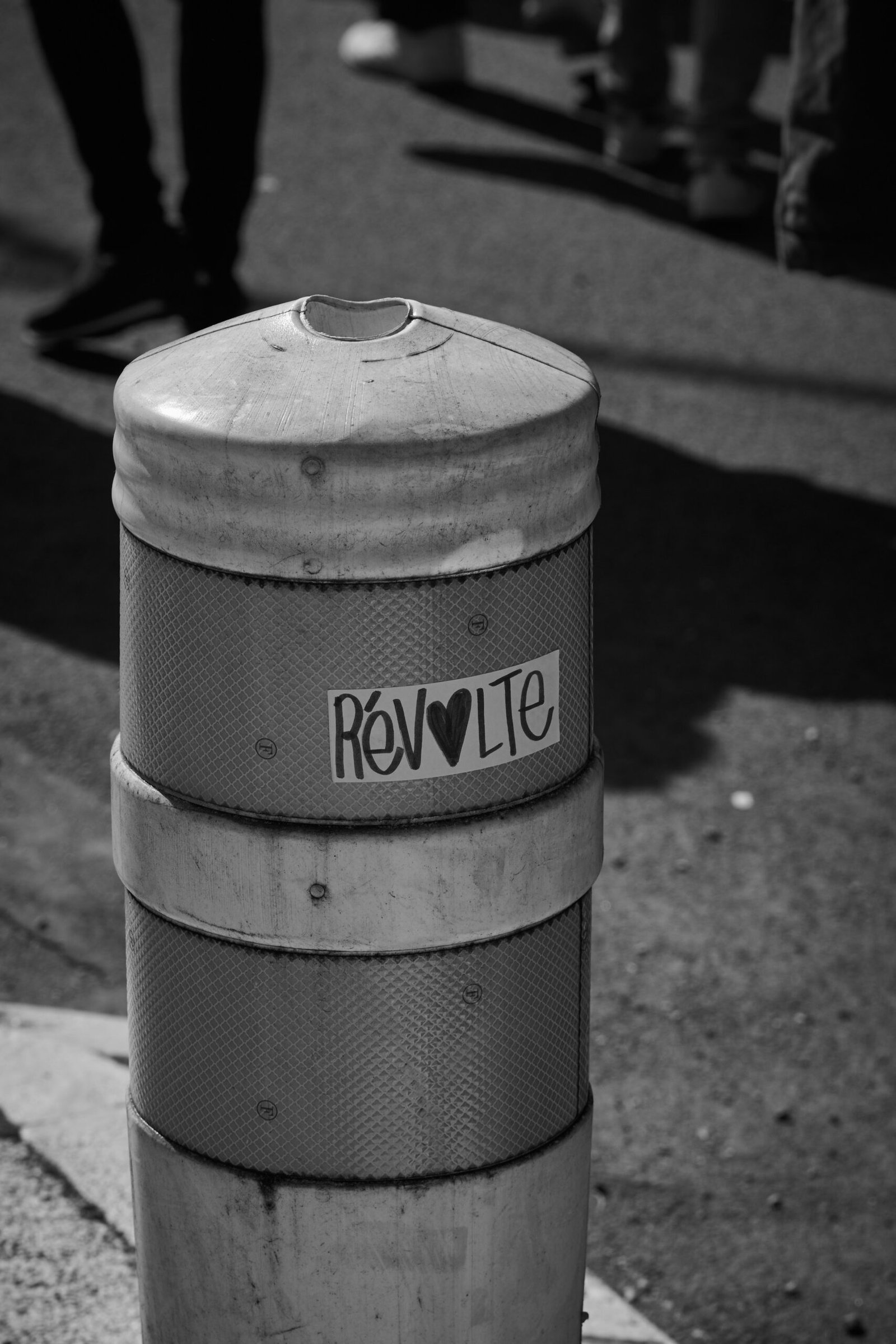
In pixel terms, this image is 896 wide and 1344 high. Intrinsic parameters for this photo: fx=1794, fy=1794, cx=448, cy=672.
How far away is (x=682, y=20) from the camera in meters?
10.2

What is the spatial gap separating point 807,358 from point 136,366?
4.95 meters

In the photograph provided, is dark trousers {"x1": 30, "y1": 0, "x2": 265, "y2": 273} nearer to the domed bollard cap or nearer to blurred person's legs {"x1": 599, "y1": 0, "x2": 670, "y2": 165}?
blurred person's legs {"x1": 599, "y1": 0, "x2": 670, "y2": 165}

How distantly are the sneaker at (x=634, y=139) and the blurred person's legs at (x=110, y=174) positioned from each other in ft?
9.75

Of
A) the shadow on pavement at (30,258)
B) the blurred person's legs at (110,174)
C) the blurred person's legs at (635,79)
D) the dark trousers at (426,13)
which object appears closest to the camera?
the blurred person's legs at (110,174)

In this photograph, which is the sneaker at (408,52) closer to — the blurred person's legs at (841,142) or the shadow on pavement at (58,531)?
the shadow on pavement at (58,531)

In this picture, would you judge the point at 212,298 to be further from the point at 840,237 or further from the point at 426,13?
the point at 426,13

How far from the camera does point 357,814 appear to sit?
5.75 ft

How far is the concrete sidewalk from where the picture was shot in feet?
8.63

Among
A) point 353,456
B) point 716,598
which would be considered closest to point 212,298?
point 716,598

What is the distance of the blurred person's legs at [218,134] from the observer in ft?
17.8

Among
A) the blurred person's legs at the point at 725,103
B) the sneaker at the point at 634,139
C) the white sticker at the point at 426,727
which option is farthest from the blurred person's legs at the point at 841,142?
the sneaker at the point at 634,139

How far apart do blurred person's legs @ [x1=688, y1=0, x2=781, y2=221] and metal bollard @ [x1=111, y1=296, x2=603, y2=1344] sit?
5530 mm

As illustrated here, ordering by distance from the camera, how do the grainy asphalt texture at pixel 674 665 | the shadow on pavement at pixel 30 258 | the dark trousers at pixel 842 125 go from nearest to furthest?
1. the grainy asphalt texture at pixel 674 665
2. the dark trousers at pixel 842 125
3. the shadow on pavement at pixel 30 258

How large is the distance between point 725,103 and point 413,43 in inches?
99.4
